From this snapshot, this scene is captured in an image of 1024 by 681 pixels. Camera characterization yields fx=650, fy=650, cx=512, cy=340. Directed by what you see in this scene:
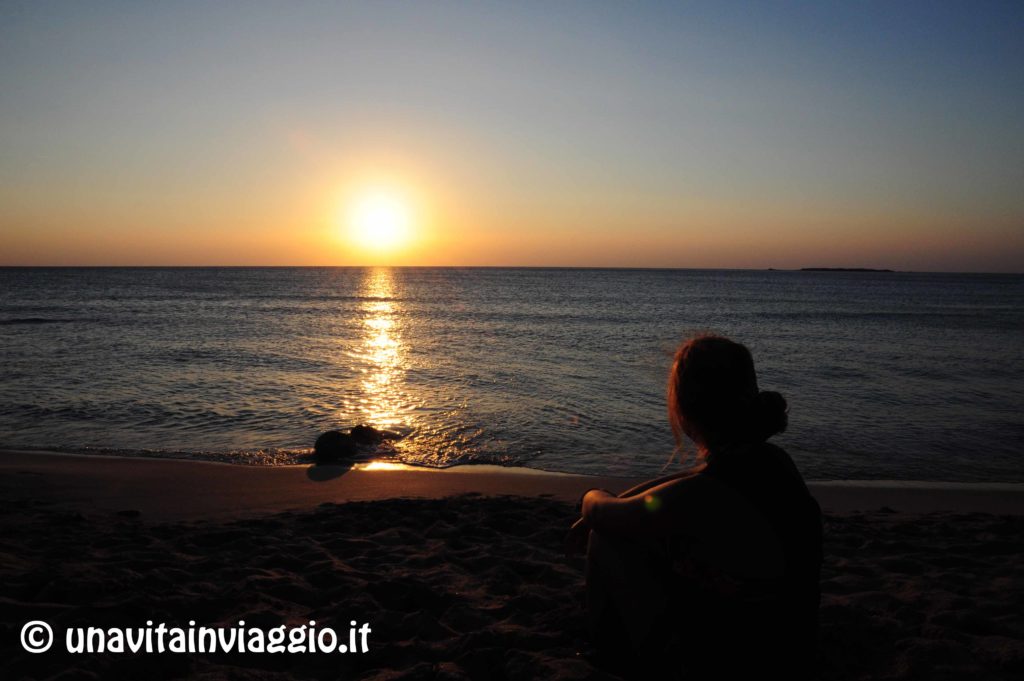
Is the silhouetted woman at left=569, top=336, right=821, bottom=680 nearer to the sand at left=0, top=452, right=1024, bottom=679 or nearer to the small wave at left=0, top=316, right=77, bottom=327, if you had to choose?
the sand at left=0, top=452, right=1024, bottom=679

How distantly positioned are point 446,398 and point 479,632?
10506mm

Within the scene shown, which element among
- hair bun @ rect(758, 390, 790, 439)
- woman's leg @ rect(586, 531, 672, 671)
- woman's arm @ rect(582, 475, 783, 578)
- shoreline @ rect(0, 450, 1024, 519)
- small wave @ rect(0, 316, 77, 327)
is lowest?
shoreline @ rect(0, 450, 1024, 519)

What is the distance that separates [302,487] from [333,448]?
1.41m

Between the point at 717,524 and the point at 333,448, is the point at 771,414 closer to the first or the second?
the point at 717,524

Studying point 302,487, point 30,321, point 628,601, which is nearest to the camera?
point 628,601

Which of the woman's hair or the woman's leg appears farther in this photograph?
the woman's leg

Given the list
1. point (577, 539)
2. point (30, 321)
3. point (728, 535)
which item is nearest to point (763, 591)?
point (728, 535)

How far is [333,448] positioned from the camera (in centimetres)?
952

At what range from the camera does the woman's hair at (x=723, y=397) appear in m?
2.31

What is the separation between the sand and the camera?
3699 mm

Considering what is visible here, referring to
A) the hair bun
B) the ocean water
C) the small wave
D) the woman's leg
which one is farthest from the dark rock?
the small wave

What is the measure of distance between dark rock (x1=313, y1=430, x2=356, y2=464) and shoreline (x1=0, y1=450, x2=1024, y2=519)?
1.25 feet

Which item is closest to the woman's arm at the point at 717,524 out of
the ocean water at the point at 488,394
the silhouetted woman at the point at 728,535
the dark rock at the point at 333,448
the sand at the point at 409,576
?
the silhouetted woman at the point at 728,535

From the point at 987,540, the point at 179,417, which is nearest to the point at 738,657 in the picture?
the point at 987,540
